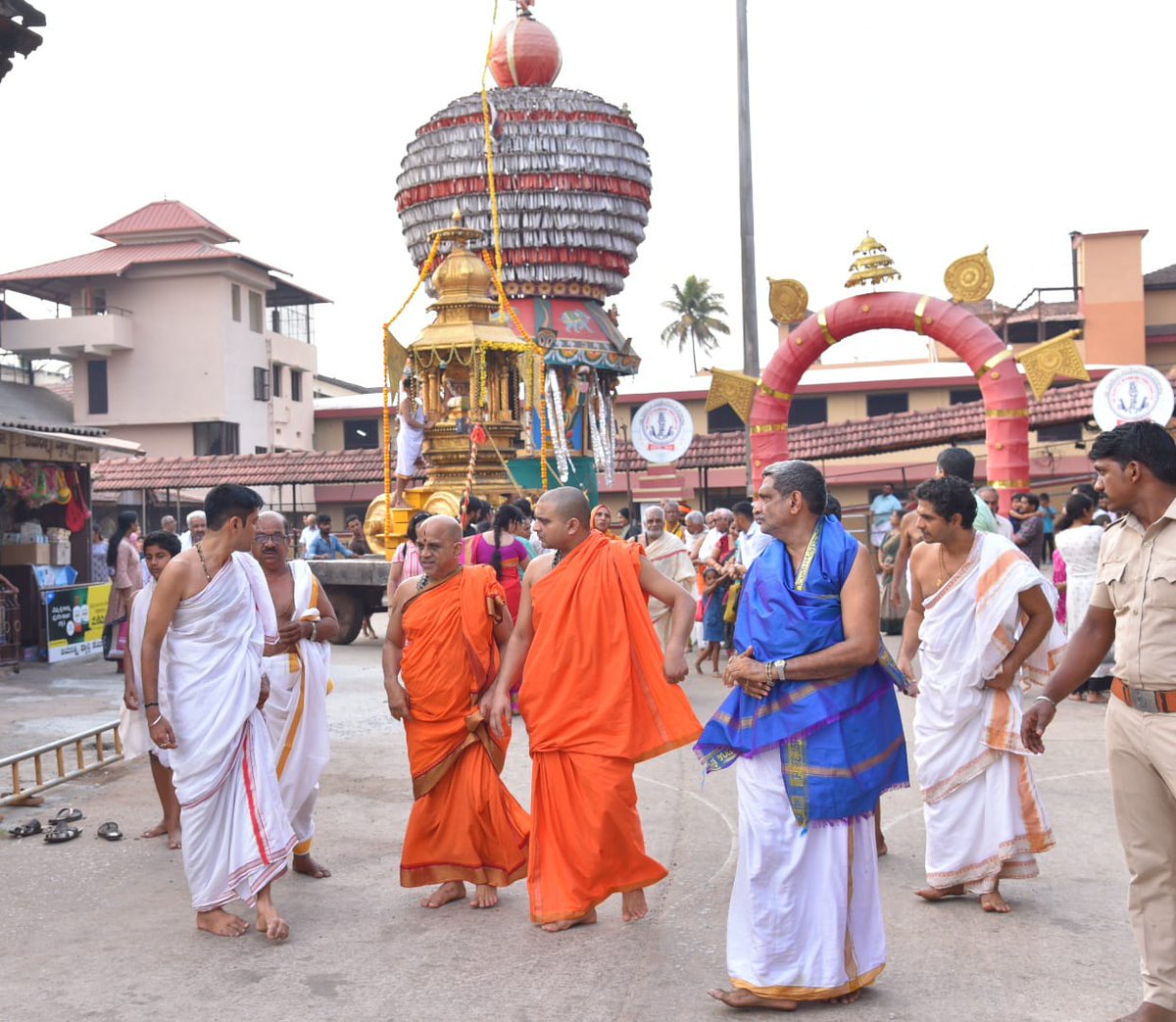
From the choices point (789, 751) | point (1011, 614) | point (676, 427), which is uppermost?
→ point (676, 427)

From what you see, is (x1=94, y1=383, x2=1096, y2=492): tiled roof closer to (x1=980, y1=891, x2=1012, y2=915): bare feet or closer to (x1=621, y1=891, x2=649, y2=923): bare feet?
(x1=980, y1=891, x2=1012, y2=915): bare feet

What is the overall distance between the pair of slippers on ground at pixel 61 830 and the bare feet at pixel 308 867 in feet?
4.15

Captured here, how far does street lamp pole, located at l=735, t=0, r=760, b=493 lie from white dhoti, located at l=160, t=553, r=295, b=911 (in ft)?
47.0

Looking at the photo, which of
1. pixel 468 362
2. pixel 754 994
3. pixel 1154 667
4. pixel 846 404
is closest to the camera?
pixel 1154 667

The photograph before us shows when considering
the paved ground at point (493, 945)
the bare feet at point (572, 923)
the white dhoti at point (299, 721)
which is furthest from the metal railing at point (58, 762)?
the bare feet at point (572, 923)

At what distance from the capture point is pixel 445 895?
5262 millimetres

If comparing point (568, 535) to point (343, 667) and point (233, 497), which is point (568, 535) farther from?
point (343, 667)

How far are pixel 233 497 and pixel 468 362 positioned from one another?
1288cm

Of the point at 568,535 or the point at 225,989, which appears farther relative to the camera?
the point at 568,535

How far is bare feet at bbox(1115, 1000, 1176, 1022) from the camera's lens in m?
3.58

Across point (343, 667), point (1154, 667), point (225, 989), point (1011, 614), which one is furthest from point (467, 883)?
point (343, 667)

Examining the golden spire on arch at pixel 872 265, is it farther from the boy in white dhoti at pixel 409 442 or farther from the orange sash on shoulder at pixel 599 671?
the orange sash on shoulder at pixel 599 671

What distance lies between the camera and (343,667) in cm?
1302

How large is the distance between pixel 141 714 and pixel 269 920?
7.20 ft
